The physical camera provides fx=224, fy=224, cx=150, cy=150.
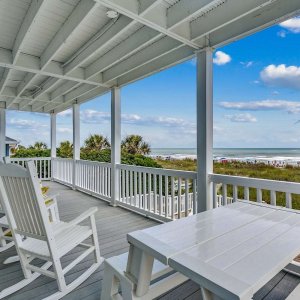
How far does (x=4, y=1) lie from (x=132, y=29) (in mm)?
1525

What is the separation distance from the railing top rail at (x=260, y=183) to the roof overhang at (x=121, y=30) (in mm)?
1683

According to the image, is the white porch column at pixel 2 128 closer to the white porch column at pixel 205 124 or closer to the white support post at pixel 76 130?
the white support post at pixel 76 130

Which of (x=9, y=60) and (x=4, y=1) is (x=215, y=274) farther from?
(x=9, y=60)

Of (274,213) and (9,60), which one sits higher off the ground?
(9,60)

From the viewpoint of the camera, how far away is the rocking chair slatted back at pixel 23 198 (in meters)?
1.82

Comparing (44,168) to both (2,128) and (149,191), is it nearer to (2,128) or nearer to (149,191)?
(2,128)

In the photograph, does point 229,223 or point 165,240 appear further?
point 229,223

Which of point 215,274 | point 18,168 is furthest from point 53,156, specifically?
point 215,274

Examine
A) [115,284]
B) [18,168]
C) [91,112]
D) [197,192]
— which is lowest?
[115,284]

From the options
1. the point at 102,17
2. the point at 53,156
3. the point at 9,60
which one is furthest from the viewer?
the point at 53,156

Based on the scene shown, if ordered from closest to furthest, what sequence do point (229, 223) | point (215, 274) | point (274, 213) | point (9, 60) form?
1. point (215, 274)
2. point (229, 223)
3. point (274, 213)
4. point (9, 60)

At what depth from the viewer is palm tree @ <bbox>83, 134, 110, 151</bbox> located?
13484 millimetres

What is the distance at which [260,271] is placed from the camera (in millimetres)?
956

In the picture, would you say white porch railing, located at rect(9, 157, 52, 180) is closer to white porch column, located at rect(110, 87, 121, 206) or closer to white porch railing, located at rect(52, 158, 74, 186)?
white porch railing, located at rect(52, 158, 74, 186)
